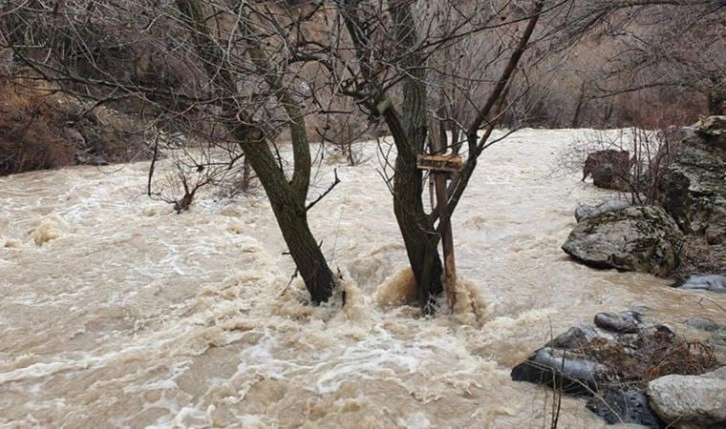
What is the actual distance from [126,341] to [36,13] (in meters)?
2.83

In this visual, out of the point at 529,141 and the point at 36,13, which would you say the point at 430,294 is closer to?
the point at 36,13

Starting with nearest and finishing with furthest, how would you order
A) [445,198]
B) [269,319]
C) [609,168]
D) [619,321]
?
[619,321] < [445,198] < [269,319] < [609,168]

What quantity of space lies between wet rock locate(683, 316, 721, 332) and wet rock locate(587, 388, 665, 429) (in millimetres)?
1465

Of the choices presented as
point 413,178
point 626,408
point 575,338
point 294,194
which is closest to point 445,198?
point 413,178

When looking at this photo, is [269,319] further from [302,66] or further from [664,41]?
[664,41]

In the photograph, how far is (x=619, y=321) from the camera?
4473 mm

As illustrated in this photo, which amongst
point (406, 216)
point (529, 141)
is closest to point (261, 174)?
point (406, 216)

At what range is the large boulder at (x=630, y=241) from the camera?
5992mm

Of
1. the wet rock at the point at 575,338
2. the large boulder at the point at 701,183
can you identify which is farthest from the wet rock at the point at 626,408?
the large boulder at the point at 701,183

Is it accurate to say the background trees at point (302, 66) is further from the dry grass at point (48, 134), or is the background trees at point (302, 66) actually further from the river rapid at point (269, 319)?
the dry grass at point (48, 134)

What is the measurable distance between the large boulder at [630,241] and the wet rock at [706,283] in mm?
273

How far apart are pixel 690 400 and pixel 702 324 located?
1.75 metres

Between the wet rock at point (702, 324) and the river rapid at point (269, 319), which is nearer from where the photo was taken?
the river rapid at point (269, 319)

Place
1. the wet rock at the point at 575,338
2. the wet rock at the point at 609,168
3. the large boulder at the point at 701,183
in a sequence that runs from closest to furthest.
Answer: the wet rock at the point at 575,338, the large boulder at the point at 701,183, the wet rock at the point at 609,168
